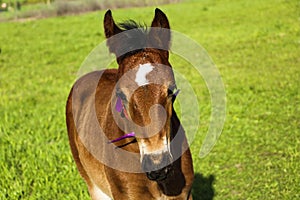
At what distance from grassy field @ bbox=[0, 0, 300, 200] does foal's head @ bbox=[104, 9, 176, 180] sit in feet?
7.80

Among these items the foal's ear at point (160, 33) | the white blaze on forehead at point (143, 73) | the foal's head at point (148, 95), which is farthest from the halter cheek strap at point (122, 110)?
the foal's ear at point (160, 33)

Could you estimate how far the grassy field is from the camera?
5211mm

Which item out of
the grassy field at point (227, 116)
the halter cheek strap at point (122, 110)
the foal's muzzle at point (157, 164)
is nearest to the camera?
the foal's muzzle at point (157, 164)

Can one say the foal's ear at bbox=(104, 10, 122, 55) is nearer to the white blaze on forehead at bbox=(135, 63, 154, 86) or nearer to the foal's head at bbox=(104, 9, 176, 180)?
the foal's head at bbox=(104, 9, 176, 180)

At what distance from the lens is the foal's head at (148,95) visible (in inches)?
105

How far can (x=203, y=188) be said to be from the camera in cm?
514

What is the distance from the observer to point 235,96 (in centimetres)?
823

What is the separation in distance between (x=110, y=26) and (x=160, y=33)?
0.33 m

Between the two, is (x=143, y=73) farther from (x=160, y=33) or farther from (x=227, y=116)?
(x=227, y=116)

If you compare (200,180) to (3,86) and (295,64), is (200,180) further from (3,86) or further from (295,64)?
(3,86)

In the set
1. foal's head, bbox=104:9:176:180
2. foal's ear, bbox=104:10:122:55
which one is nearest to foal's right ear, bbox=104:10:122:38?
foal's ear, bbox=104:10:122:55

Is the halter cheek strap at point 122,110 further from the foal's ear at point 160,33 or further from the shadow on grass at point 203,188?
the shadow on grass at point 203,188

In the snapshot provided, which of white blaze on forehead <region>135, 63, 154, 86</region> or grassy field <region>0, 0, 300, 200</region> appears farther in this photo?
grassy field <region>0, 0, 300, 200</region>

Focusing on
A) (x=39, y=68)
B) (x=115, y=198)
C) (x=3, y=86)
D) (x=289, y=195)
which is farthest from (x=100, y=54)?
(x=115, y=198)
